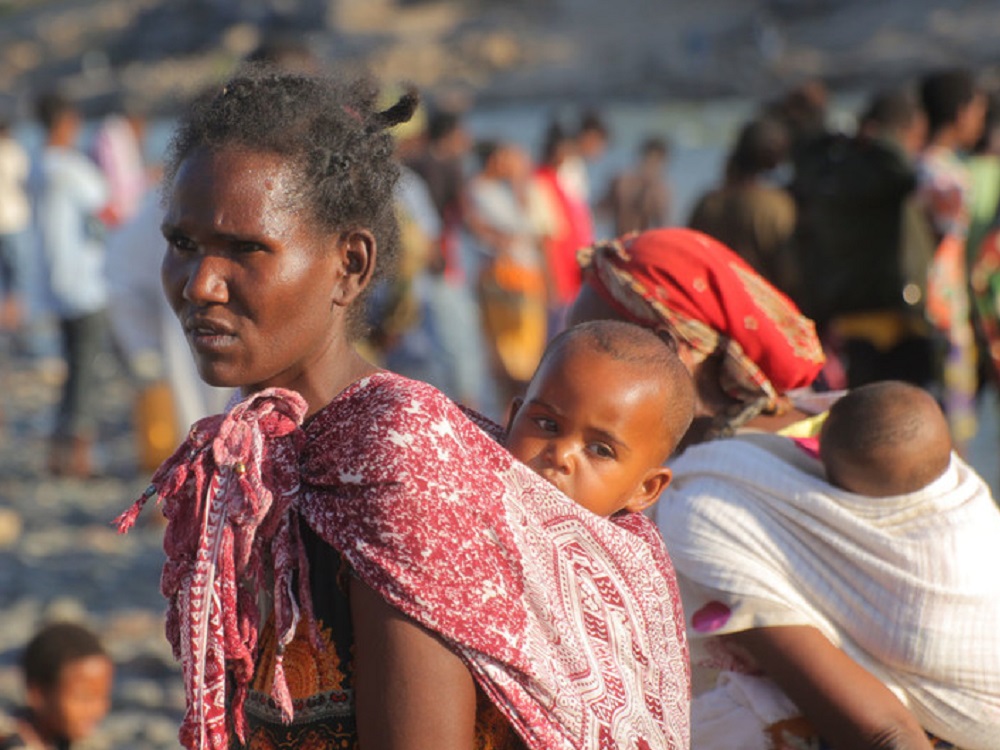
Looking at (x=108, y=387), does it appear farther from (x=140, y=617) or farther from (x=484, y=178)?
(x=140, y=617)

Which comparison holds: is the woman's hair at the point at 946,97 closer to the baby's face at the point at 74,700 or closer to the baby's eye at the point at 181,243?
the baby's face at the point at 74,700

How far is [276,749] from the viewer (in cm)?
178

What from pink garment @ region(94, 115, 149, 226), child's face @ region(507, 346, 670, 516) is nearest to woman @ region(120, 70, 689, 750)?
child's face @ region(507, 346, 670, 516)

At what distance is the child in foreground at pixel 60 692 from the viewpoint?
14.0 ft

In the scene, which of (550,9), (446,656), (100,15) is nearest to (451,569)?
(446,656)

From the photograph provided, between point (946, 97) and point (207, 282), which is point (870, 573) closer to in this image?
point (207, 282)

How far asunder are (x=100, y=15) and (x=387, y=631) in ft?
204

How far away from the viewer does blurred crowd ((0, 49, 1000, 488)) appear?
249 inches

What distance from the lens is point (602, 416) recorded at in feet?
7.04

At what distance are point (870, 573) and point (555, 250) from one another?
7.74 metres

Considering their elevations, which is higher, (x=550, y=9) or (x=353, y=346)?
(x=353, y=346)

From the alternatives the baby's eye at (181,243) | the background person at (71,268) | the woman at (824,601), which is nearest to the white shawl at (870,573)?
the woman at (824,601)

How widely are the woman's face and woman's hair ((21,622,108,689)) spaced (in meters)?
2.72

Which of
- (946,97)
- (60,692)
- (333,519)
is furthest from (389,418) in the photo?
(946,97)
